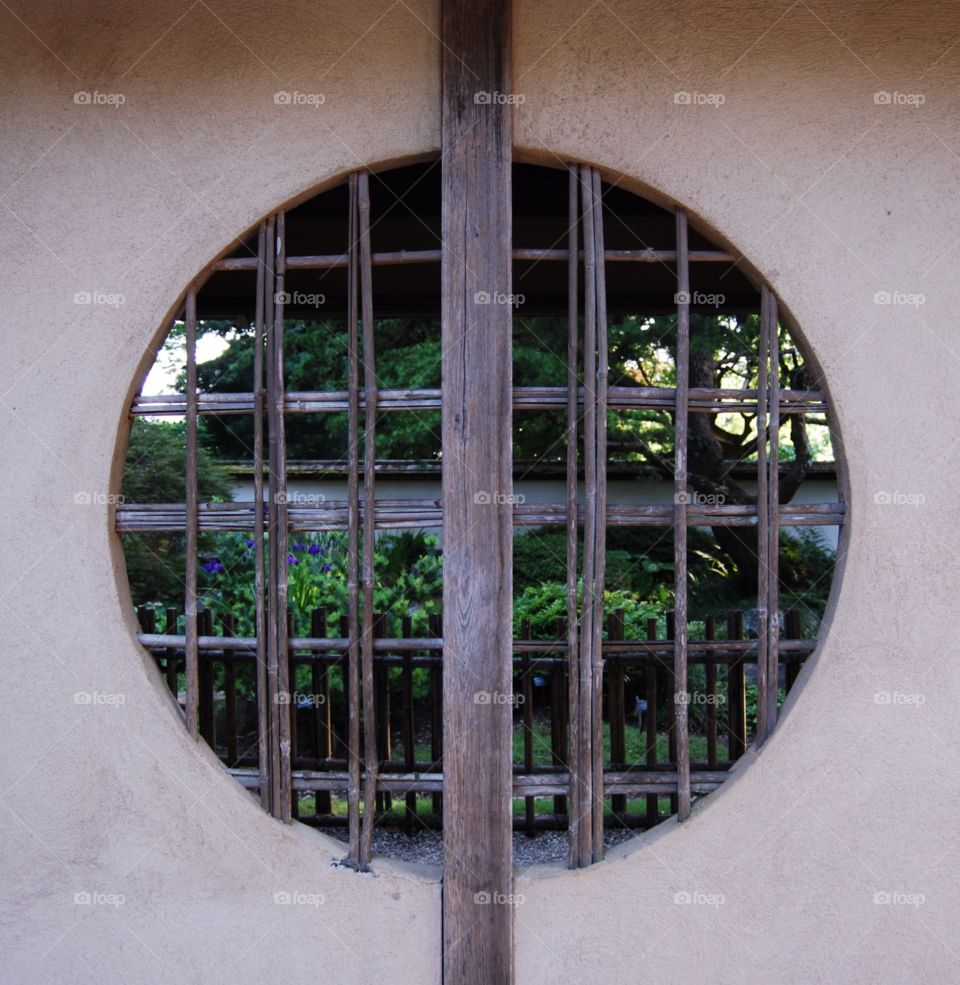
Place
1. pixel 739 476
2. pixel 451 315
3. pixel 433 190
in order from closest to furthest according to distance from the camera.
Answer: pixel 451 315, pixel 433 190, pixel 739 476

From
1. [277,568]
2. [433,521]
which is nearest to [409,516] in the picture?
[433,521]

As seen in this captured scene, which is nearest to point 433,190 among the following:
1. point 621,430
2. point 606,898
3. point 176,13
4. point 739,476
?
point 176,13

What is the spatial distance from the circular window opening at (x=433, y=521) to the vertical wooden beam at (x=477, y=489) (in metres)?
0.09

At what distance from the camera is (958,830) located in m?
2.51

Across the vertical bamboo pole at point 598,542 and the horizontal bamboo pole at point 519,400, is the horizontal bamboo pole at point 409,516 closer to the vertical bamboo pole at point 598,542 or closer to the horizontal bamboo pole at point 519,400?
the vertical bamboo pole at point 598,542

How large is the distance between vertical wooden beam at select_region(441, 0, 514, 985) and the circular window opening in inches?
3.7

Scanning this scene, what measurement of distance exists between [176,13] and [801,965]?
336 cm

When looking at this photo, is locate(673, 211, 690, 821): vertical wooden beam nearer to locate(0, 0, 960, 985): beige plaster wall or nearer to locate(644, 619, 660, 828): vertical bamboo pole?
locate(0, 0, 960, 985): beige plaster wall

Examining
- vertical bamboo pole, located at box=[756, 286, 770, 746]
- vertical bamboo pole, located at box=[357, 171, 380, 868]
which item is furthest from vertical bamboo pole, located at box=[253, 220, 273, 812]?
vertical bamboo pole, located at box=[756, 286, 770, 746]


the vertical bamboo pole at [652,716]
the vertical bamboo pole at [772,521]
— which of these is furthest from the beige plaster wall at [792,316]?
the vertical bamboo pole at [652,716]

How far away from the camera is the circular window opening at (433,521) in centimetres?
255

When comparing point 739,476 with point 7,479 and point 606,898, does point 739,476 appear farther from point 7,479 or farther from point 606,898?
point 7,479

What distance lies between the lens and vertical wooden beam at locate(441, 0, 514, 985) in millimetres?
2471

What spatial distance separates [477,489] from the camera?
8.11 ft
